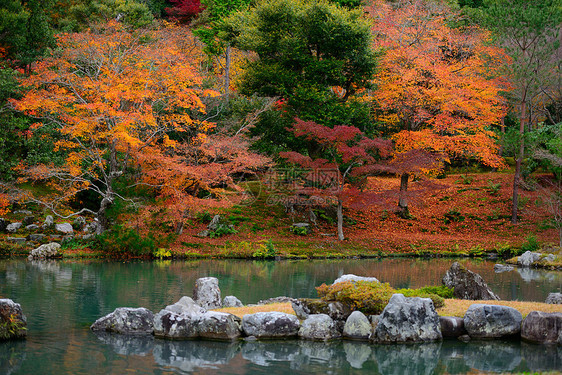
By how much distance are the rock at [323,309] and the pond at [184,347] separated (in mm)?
758

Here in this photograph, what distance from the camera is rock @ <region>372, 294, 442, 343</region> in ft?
32.5

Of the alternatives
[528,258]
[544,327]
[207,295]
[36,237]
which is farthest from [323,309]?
[36,237]

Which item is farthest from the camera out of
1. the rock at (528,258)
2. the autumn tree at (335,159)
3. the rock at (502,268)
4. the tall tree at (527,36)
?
the tall tree at (527,36)

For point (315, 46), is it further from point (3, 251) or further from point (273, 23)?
point (3, 251)

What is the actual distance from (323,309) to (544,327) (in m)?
3.83

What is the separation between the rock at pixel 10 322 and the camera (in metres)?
9.51

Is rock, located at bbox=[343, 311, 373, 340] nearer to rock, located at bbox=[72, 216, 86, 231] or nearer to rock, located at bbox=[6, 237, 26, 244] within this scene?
rock, located at bbox=[6, 237, 26, 244]

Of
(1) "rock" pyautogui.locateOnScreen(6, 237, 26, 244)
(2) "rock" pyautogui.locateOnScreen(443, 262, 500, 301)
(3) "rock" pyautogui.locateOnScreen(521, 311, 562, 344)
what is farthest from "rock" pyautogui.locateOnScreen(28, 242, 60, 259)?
(3) "rock" pyautogui.locateOnScreen(521, 311, 562, 344)

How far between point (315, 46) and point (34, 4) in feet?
43.3

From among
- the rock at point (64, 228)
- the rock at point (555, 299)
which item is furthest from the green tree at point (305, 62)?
the rock at point (555, 299)

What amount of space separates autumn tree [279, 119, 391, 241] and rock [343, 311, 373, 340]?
46.5 feet

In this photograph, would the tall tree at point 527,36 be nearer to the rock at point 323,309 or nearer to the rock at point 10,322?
the rock at point 323,309

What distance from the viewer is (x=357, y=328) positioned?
1010 centimetres

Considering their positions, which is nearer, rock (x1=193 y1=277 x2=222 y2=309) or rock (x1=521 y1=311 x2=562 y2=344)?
rock (x1=521 y1=311 x2=562 y2=344)
